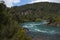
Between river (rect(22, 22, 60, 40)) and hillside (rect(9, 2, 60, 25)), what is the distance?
0.41ft

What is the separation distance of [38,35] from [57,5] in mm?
817

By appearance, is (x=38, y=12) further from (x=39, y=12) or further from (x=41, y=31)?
(x=41, y=31)

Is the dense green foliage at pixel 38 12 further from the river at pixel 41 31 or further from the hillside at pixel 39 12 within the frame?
the river at pixel 41 31

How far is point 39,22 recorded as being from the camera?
385 cm

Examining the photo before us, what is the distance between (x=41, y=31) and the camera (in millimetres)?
3711

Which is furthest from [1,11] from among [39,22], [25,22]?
[39,22]

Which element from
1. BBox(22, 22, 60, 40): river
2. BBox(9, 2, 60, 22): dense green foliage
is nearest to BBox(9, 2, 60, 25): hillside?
BBox(9, 2, 60, 22): dense green foliage

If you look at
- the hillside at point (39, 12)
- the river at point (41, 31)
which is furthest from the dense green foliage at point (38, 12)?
the river at point (41, 31)

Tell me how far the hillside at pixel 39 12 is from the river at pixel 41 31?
0.13 metres

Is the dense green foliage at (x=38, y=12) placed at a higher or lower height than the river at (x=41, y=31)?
higher

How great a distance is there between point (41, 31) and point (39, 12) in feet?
1.54

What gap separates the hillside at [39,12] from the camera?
370 centimetres

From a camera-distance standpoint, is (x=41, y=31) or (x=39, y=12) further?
(x=39, y=12)

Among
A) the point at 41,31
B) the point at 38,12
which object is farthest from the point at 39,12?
the point at 41,31
